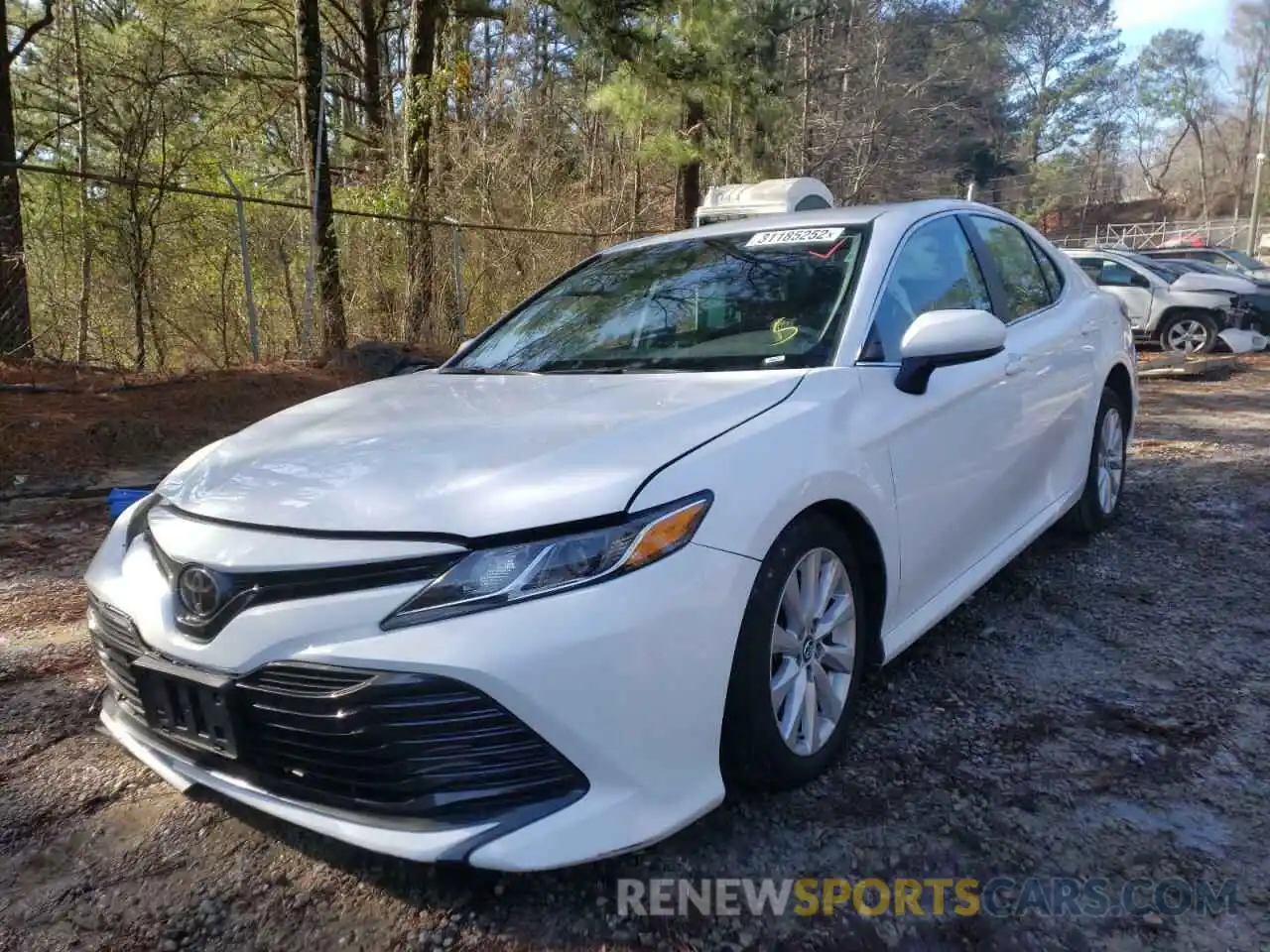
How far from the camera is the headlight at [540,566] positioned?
1694 millimetres

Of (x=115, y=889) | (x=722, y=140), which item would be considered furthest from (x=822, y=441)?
(x=722, y=140)

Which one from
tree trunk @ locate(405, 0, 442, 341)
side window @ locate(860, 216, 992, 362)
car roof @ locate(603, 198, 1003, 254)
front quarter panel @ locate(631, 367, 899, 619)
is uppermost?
tree trunk @ locate(405, 0, 442, 341)

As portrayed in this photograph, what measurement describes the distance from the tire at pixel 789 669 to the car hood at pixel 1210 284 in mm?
Result: 12977

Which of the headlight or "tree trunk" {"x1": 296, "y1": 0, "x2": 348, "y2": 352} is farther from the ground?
"tree trunk" {"x1": 296, "y1": 0, "x2": 348, "y2": 352}

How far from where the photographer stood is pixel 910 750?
2.47 m

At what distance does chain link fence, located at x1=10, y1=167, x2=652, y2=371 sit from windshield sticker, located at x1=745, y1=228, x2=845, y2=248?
21.0 feet

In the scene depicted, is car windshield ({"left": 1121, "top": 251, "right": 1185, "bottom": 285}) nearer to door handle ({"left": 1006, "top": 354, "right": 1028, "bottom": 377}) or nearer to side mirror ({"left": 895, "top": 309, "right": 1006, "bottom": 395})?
door handle ({"left": 1006, "top": 354, "right": 1028, "bottom": 377})

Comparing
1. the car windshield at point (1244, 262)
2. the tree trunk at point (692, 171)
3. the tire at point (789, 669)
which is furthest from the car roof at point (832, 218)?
the car windshield at point (1244, 262)

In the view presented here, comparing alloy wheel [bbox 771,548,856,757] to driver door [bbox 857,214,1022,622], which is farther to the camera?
driver door [bbox 857,214,1022,622]

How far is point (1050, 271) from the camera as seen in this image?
13.4 feet

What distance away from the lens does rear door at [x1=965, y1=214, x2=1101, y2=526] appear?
334 centimetres

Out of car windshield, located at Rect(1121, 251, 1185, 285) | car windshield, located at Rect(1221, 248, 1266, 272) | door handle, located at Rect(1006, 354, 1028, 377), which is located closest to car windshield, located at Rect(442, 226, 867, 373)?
door handle, located at Rect(1006, 354, 1028, 377)

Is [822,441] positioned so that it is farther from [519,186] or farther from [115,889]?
[519,186]

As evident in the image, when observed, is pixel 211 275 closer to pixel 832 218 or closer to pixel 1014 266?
pixel 832 218
